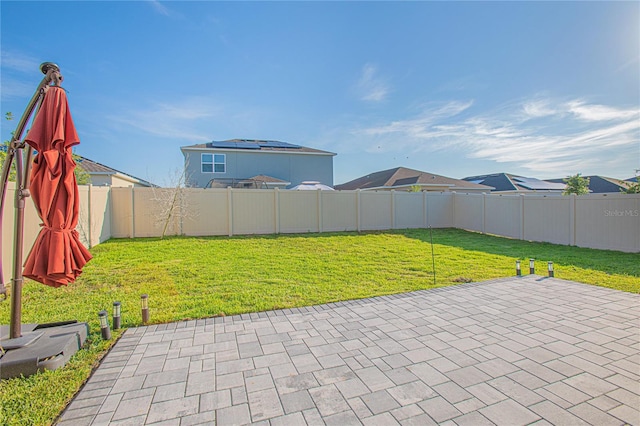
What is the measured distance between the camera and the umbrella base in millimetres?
2611

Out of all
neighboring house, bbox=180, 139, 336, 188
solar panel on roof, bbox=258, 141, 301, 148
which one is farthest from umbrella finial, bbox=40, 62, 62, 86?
solar panel on roof, bbox=258, 141, 301, 148

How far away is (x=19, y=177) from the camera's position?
2.87 metres

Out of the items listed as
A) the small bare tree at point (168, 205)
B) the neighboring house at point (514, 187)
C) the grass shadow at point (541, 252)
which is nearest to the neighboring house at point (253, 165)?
the small bare tree at point (168, 205)

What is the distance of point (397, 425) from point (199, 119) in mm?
15162

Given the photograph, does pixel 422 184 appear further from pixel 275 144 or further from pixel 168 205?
pixel 168 205

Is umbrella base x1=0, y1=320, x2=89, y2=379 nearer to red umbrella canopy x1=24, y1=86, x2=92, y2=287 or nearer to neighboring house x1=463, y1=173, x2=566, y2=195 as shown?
red umbrella canopy x1=24, y1=86, x2=92, y2=287

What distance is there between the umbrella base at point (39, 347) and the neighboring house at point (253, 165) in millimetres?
13929

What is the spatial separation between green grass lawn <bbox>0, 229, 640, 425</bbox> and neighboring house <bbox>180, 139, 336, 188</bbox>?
8106 mm

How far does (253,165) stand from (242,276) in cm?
1405

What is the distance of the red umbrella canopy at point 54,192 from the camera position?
8.69ft

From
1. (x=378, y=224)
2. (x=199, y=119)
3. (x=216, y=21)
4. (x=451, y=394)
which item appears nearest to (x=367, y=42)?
(x=216, y=21)

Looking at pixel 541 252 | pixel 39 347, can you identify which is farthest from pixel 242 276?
pixel 541 252

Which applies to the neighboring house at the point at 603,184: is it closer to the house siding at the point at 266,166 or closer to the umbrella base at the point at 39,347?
the house siding at the point at 266,166

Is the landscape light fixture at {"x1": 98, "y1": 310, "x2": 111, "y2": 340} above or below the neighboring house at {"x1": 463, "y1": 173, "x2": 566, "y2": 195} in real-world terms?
below
